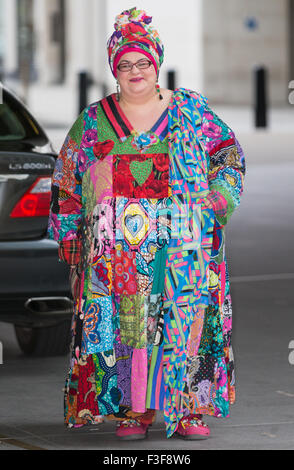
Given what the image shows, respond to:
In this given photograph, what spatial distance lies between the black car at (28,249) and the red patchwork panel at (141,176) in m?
1.40

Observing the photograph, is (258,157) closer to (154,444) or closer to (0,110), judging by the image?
(0,110)

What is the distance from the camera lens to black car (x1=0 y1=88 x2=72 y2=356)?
7.04 m

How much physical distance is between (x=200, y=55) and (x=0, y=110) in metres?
28.4

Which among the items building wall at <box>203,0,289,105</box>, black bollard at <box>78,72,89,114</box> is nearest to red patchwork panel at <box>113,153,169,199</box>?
black bollard at <box>78,72,89,114</box>

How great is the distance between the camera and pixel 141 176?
18.9ft

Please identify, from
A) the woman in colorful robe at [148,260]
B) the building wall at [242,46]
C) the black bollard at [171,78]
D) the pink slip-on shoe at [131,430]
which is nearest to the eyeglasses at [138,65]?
the woman in colorful robe at [148,260]

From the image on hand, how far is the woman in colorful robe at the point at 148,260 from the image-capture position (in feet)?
18.8

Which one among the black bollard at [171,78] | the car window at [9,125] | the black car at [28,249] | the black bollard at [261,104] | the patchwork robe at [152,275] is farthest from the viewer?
the black bollard at [171,78]

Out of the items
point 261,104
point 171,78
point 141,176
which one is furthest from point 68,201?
point 171,78

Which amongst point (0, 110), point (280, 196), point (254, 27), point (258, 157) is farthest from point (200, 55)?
point (0, 110)

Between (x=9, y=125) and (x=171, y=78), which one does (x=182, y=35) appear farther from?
(x=9, y=125)

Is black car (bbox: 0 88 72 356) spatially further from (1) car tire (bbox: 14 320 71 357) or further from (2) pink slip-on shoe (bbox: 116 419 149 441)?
(2) pink slip-on shoe (bbox: 116 419 149 441)

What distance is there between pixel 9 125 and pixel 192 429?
96.4 inches

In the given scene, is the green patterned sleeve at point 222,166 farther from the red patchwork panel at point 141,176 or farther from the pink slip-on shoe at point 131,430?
the pink slip-on shoe at point 131,430
